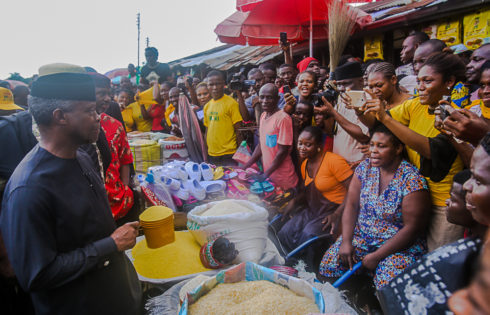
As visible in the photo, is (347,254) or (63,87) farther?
(347,254)

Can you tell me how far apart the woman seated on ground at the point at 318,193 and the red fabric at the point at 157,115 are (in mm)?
4104

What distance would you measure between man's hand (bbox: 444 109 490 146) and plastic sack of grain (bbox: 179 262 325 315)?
102 cm

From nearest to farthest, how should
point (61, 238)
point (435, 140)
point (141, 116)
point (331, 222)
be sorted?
point (61, 238)
point (435, 140)
point (331, 222)
point (141, 116)

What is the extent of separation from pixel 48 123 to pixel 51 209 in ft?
1.17

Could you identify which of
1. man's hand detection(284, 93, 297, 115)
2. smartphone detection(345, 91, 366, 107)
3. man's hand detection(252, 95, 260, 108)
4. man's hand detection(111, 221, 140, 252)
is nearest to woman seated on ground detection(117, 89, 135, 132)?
man's hand detection(252, 95, 260, 108)

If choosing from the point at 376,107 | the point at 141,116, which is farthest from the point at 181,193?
the point at 141,116

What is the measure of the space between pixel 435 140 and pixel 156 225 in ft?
5.72

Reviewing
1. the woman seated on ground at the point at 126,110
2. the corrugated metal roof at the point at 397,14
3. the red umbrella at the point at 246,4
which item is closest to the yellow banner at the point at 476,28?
the corrugated metal roof at the point at 397,14

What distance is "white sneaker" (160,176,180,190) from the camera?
9.77ft

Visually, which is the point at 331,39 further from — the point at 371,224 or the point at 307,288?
the point at 307,288

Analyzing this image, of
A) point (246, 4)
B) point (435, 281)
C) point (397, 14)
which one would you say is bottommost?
point (435, 281)

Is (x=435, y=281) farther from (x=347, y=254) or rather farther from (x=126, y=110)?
(x=126, y=110)

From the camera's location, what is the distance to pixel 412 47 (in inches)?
140

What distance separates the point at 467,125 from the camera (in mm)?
1451
